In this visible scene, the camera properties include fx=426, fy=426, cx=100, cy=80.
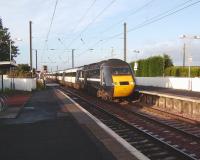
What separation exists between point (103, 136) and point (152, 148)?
6.52 feet

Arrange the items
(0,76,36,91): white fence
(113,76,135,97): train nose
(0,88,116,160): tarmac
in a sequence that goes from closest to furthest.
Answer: (0,88,116,160): tarmac
(113,76,135,97): train nose
(0,76,36,91): white fence

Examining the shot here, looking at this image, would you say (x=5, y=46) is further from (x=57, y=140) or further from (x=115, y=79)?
(x=57, y=140)

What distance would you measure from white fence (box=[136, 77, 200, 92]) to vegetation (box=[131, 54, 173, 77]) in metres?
4.13

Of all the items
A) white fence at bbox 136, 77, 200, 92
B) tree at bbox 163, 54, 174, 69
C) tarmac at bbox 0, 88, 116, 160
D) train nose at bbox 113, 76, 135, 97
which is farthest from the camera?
tree at bbox 163, 54, 174, 69

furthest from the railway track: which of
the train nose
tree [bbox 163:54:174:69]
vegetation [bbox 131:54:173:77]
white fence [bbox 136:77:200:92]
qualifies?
tree [bbox 163:54:174:69]

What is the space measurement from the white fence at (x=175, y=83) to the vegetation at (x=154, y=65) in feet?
13.5

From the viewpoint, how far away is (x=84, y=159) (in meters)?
9.77

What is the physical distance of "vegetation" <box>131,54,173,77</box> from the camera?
5544cm

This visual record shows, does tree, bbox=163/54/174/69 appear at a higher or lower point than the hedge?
higher

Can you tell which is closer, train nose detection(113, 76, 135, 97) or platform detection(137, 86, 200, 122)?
platform detection(137, 86, 200, 122)

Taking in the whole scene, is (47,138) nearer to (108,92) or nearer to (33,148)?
(33,148)

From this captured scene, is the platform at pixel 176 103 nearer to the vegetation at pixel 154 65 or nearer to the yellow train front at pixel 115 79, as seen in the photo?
the yellow train front at pixel 115 79

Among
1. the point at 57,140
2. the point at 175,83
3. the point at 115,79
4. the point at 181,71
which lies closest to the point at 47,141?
the point at 57,140

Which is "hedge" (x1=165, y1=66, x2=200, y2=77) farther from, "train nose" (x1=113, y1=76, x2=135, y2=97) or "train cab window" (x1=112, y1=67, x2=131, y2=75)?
"train nose" (x1=113, y1=76, x2=135, y2=97)
